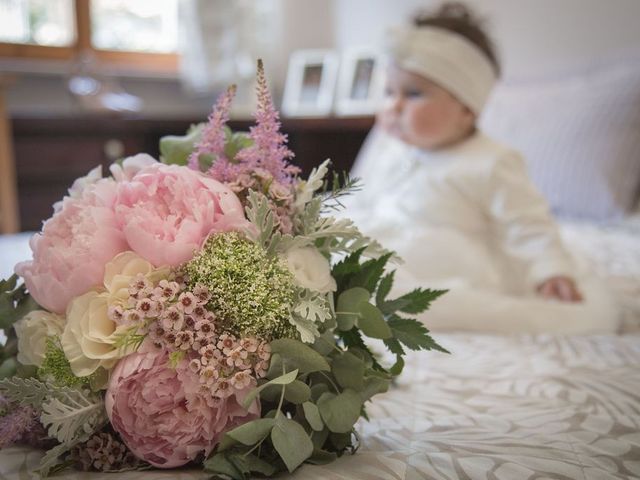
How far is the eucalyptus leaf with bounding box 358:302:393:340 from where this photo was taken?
1.85 ft

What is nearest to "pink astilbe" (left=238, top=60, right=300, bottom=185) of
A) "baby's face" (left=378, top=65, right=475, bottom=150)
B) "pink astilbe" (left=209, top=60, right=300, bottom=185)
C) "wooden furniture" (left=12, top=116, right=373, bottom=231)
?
"pink astilbe" (left=209, top=60, right=300, bottom=185)

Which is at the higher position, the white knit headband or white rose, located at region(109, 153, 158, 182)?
the white knit headband

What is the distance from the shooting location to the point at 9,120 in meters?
2.15

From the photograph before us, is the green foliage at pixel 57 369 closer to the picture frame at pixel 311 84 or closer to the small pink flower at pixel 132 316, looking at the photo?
the small pink flower at pixel 132 316

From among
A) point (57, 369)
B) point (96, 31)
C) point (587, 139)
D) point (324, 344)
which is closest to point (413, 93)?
point (587, 139)

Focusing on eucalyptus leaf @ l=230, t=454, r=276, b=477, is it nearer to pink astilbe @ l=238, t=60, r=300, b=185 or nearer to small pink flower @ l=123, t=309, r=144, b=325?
small pink flower @ l=123, t=309, r=144, b=325

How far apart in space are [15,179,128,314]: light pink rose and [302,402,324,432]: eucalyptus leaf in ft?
0.66

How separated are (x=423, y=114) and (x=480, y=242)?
13.5 inches

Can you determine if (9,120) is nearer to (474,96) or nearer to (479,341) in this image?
(474,96)

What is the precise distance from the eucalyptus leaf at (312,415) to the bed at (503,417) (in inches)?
1.4

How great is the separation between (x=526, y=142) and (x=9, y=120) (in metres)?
1.74

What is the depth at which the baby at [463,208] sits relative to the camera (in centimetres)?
114

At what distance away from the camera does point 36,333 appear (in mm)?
521

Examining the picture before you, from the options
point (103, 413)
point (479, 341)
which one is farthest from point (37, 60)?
point (103, 413)
